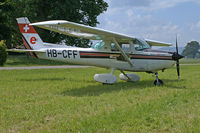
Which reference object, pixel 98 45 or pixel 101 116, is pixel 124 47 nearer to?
pixel 98 45

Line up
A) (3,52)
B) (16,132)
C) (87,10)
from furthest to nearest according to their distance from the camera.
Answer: (87,10)
(3,52)
(16,132)

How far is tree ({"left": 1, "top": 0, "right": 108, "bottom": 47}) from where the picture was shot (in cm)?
3012

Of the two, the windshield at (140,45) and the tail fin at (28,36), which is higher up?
the tail fin at (28,36)

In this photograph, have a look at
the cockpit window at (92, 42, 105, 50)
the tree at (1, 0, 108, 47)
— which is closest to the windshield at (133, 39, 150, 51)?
the cockpit window at (92, 42, 105, 50)

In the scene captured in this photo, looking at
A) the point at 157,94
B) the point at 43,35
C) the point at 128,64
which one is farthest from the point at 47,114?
the point at 43,35

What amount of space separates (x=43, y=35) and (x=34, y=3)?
4649 millimetres

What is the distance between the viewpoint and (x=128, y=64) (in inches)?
407

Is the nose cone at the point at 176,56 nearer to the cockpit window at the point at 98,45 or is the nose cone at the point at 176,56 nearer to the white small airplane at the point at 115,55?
the white small airplane at the point at 115,55

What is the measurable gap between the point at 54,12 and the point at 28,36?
19008 mm

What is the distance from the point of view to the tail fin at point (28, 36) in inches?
482

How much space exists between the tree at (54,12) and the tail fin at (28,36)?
18127 millimetres

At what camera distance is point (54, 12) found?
99.8 ft

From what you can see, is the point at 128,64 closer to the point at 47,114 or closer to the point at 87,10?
the point at 47,114

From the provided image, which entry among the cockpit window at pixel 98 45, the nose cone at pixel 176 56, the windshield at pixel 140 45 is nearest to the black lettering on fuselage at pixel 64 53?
the cockpit window at pixel 98 45
